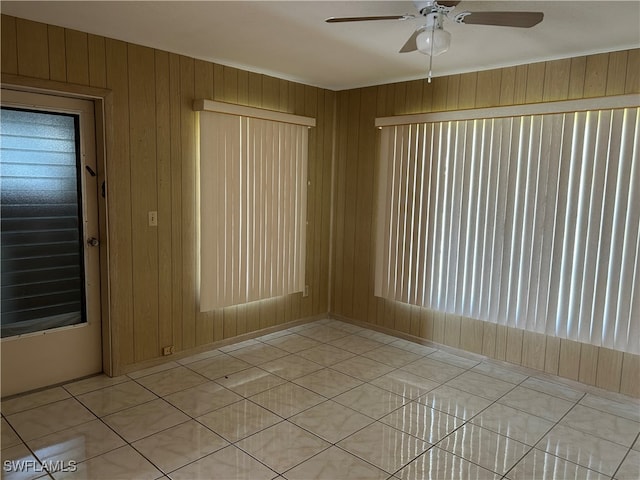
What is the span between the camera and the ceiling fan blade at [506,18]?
215cm

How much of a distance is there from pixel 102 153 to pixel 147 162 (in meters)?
0.33

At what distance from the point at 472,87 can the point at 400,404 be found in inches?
106

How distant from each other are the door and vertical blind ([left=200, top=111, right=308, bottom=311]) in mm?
885

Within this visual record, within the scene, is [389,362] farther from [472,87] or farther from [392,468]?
[472,87]

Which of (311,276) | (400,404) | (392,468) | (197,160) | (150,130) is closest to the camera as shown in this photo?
(392,468)

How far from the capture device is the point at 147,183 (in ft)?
11.7

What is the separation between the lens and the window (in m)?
3.93

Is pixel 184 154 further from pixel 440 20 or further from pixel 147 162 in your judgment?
pixel 440 20

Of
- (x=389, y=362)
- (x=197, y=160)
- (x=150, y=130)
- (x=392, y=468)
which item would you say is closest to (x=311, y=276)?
(x=389, y=362)

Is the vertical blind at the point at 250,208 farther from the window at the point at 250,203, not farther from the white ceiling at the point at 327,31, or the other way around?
the white ceiling at the point at 327,31

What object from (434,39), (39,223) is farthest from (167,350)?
(434,39)

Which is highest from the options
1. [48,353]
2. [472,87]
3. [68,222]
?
[472,87]

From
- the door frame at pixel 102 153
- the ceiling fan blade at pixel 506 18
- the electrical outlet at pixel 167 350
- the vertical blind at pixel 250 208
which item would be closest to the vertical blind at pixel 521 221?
the vertical blind at pixel 250 208

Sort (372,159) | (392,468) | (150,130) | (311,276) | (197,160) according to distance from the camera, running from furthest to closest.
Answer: (311,276) → (372,159) → (197,160) → (150,130) → (392,468)
